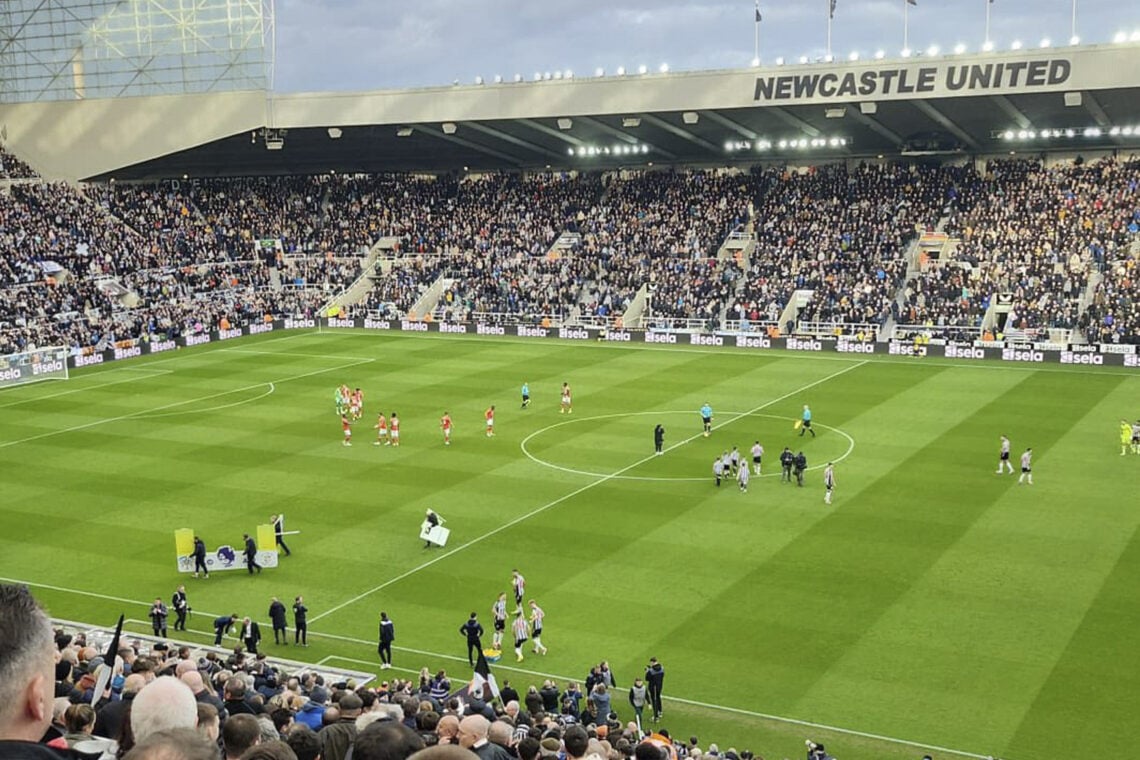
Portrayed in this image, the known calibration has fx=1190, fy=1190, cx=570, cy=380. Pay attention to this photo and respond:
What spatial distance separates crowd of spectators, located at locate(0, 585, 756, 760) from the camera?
395 centimetres

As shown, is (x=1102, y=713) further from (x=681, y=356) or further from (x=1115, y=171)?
(x=1115, y=171)

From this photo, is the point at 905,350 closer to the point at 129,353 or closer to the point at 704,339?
the point at 704,339

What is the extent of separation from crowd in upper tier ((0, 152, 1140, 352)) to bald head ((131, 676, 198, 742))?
2247 inches

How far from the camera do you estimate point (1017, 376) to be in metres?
52.8

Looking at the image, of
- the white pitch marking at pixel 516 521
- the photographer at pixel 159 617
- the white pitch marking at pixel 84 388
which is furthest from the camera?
the white pitch marking at pixel 84 388

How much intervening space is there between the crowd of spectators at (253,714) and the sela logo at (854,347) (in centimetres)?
4086

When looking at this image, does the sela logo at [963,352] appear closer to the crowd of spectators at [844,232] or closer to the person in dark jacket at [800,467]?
the crowd of spectators at [844,232]

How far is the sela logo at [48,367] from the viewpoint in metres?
58.7

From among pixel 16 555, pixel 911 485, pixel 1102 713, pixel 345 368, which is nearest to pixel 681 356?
pixel 345 368

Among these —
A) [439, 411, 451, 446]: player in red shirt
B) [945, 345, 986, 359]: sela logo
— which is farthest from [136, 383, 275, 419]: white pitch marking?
[945, 345, 986, 359]: sela logo

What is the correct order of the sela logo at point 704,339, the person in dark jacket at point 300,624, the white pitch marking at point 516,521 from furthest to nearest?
1. the sela logo at point 704,339
2. the white pitch marking at point 516,521
3. the person in dark jacket at point 300,624

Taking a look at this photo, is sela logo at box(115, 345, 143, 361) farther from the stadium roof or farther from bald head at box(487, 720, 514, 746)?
bald head at box(487, 720, 514, 746)

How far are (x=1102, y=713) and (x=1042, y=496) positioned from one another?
1438cm

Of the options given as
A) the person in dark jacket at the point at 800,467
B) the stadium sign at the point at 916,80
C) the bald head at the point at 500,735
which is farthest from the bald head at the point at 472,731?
the stadium sign at the point at 916,80
